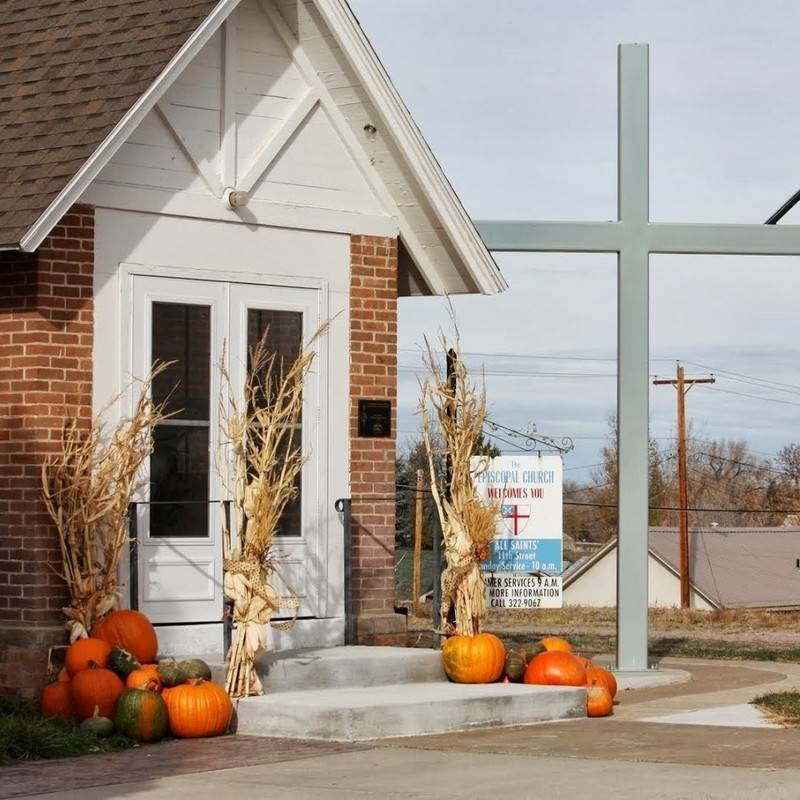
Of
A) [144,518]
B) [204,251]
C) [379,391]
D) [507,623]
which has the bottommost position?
[507,623]

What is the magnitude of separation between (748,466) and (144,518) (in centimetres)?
6456

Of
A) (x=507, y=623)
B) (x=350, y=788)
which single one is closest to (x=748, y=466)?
(x=507, y=623)

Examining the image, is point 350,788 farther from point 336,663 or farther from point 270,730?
point 336,663

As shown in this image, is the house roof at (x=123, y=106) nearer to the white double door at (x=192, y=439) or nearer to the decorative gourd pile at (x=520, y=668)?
the white double door at (x=192, y=439)

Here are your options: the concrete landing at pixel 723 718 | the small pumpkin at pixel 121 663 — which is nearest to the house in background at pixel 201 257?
the small pumpkin at pixel 121 663

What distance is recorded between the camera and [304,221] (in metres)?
13.5

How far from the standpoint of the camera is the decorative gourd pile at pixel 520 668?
41.8 ft

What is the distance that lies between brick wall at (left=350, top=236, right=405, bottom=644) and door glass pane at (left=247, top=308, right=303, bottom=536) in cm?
52

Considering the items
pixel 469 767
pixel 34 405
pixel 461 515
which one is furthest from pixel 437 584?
pixel 469 767

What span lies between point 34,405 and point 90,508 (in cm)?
83

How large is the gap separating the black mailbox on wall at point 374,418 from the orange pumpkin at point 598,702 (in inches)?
107

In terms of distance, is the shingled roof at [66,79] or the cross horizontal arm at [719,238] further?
the cross horizontal arm at [719,238]

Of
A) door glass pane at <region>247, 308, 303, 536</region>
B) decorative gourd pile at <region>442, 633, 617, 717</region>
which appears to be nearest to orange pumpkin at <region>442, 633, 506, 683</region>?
decorative gourd pile at <region>442, 633, 617, 717</region>

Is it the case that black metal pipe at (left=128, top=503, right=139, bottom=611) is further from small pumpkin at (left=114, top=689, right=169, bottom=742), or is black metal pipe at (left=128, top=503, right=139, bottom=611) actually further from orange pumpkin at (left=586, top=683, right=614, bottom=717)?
orange pumpkin at (left=586, top=683, right=614, bottom=717)
